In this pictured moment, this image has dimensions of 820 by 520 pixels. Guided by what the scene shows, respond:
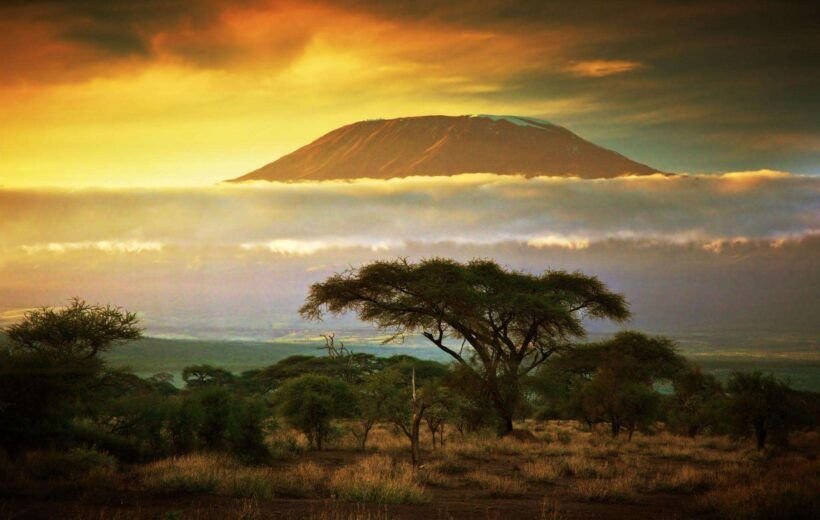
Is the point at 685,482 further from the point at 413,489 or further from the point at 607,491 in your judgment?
Result: the point at 413,489

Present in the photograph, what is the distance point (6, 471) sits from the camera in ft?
68.8

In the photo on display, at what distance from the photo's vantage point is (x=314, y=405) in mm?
36719

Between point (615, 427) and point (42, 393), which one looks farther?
point (615, 427)

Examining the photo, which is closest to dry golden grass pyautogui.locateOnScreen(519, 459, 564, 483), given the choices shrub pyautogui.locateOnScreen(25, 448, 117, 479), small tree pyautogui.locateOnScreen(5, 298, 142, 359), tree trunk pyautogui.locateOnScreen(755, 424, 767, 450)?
shrub pyautogui.locateOnScreen(25, 448, 117, 479)

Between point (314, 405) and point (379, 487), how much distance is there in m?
17.0

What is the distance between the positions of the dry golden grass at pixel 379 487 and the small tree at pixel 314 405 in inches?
493

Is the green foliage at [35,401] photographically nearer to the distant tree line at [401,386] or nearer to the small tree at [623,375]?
the distant tree line at [401,386]

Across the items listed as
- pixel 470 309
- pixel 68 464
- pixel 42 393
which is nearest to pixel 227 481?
pixel 68 464

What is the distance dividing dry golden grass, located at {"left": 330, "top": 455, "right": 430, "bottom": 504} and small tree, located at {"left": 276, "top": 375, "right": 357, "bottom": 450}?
12521mm

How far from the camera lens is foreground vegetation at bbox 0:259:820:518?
1992cm

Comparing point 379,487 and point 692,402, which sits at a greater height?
point 379,487

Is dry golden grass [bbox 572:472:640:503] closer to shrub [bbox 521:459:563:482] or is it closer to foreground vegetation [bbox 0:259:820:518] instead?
foreground vegetation [bbox 0:259:820:518]

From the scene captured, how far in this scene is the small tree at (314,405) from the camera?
36.6 meters

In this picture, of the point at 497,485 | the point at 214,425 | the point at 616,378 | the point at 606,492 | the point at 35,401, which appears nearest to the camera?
the point at 606,492
